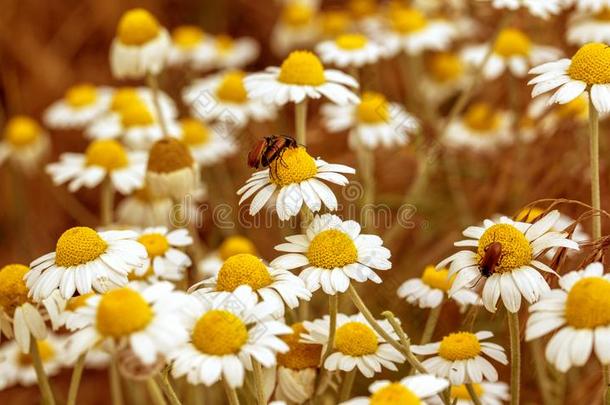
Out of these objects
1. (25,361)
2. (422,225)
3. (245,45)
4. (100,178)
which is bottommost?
(25,361)

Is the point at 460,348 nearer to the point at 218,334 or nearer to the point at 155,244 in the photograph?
the point at 218,334

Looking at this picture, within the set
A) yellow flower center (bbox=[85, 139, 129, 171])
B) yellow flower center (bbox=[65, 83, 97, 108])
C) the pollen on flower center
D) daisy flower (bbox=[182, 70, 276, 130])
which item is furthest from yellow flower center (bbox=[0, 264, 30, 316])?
yellow flower center (bbox=[65, 83, 97, 108])

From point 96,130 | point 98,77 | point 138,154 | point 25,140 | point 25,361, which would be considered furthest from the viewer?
point 98,77

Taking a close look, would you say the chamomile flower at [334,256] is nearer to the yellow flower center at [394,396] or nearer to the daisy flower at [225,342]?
the daisy flower at [225,342]

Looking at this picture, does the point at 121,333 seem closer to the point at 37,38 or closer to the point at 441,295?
the point at 441,295

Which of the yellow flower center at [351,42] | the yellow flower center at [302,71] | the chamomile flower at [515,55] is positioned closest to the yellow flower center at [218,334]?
the yellow flower center at [302,71]

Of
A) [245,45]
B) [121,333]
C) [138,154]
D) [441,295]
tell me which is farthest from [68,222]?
[121,333]
